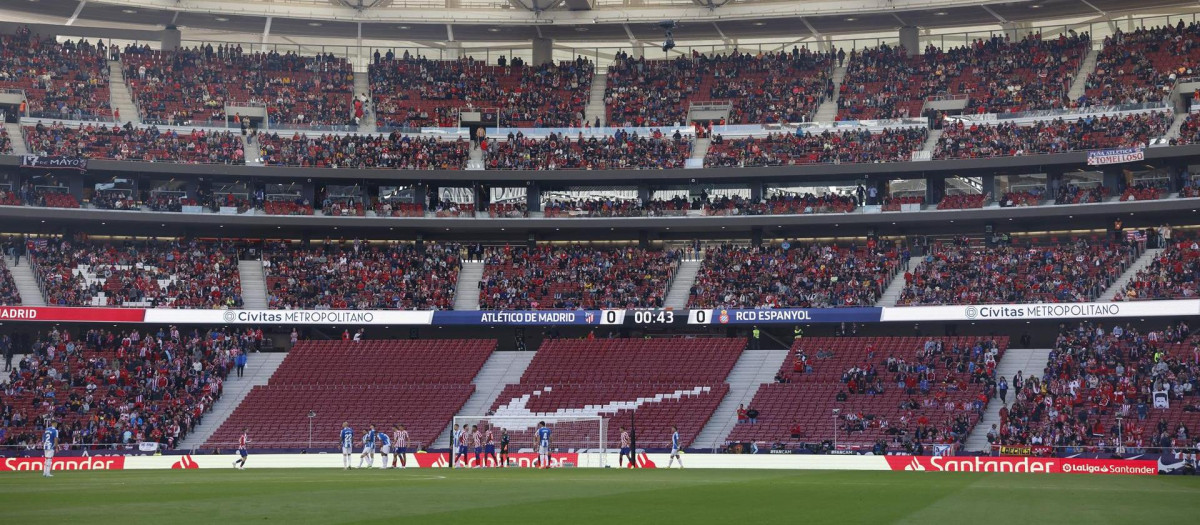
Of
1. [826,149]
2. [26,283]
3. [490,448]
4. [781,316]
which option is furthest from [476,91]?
[490,448]

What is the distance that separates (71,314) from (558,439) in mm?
26188

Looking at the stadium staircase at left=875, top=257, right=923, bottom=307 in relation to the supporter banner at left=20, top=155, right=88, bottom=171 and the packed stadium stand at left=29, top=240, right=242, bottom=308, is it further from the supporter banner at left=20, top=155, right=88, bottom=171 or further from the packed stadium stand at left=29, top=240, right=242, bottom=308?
the supporter banner at left=20, top=155, right=88, bottom=171

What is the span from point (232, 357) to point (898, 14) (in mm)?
40167

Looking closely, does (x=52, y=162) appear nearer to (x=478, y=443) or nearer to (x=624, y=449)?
(x=478, y=443)

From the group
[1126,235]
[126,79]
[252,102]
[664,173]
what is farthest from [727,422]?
[126,79]

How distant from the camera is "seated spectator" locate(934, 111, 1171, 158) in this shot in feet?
194

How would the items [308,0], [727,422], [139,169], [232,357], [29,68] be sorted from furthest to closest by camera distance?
1. [308,0]
2. [29,68]
3. [139,169]
4. [232,357]
5. [727,422]

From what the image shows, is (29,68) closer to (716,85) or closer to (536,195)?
(536,195)

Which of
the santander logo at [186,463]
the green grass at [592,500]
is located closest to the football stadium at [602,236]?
the santander logo at [186,463]

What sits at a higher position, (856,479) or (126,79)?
(126,79)

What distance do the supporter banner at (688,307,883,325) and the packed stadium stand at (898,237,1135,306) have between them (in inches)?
84.7

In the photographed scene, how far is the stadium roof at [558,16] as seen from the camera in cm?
6900

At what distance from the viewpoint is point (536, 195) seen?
67.6 m

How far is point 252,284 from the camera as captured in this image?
62781mm
